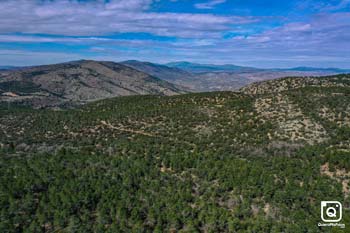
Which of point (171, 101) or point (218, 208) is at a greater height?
point (171, 101)

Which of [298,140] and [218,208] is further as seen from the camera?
[298,140]

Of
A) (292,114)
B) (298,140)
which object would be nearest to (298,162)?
(298,140)

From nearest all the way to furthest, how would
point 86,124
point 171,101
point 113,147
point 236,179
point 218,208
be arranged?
point 218,208 → point 236,179 → point 113,147 → point 86,124 → point 171,101

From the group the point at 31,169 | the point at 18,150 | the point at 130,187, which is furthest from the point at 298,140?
the point at 18,150

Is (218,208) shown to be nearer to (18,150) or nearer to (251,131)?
(251,131)

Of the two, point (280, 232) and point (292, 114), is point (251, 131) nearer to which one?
point (292, 114)

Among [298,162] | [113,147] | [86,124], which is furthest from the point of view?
[86,124]

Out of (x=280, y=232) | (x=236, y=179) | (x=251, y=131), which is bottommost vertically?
(x=280, y=232)
